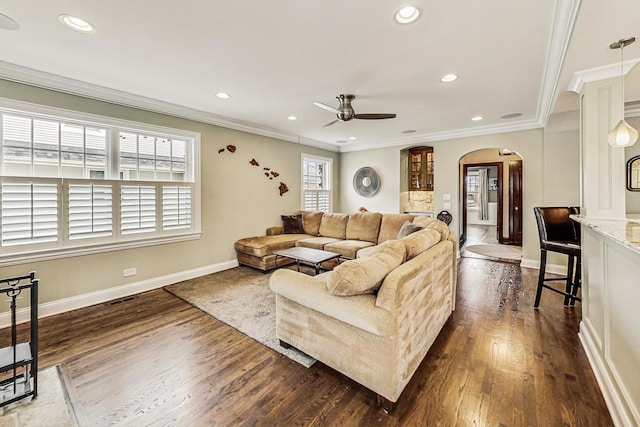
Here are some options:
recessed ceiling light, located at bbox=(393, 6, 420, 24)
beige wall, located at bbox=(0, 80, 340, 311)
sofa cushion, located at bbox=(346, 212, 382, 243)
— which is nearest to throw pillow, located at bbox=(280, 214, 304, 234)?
beige wall, located at bbox=(0, 80, 340, 311)

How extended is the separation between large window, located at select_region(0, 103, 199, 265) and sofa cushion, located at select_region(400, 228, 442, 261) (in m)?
3.34

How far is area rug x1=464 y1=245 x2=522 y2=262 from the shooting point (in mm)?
5519

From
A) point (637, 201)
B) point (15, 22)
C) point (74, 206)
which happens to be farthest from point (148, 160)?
point (637, 201)

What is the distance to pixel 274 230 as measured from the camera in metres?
5.38

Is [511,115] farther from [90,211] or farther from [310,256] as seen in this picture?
[90,211]

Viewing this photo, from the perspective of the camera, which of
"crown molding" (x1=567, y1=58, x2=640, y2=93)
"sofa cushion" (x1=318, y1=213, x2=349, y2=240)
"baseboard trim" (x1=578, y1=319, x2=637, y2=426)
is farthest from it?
"sofa cushion" (x1=318, y1=213, x2=349, y2=240)

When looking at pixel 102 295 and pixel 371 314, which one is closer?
pixel 371 314

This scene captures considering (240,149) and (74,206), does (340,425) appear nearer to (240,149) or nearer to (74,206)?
(74,206)

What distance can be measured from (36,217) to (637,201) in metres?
7.53

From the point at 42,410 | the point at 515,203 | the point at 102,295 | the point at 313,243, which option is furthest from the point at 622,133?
the point at 515,203

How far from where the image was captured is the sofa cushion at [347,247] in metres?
4.22

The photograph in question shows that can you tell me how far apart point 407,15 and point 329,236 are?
388 cm

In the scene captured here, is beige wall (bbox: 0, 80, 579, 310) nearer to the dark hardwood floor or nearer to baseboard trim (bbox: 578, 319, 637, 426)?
the dark hardwood floor

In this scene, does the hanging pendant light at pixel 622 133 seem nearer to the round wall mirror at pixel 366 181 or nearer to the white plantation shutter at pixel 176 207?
the round wall mirror at pixel 366 181
